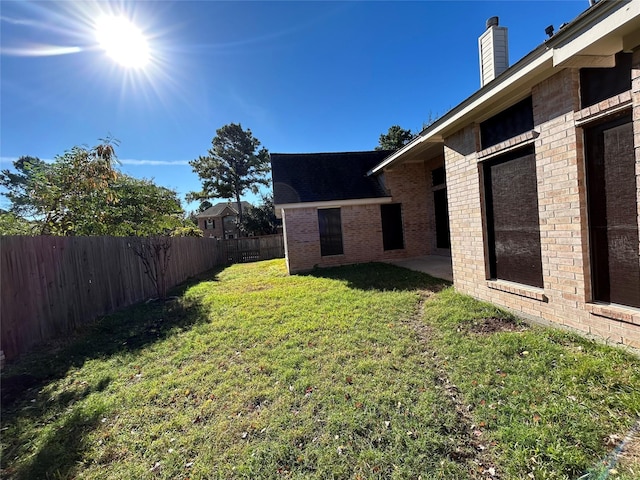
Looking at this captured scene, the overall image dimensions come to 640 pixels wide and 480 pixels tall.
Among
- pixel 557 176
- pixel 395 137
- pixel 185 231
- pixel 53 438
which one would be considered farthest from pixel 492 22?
pixel 395 137

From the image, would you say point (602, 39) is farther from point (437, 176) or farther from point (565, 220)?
point (437, 176)

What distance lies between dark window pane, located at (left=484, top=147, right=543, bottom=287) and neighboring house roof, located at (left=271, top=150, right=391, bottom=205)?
23.6ft

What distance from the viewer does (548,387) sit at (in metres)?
2.61

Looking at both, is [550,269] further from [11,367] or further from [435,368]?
[11,367]

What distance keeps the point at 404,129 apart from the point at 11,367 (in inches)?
1322

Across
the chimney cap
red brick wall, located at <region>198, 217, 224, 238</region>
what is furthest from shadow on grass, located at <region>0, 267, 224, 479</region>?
red brick wall, located at <region>198, 217, 224, 238</region>

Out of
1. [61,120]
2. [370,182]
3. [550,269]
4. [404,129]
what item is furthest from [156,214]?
[404,129]

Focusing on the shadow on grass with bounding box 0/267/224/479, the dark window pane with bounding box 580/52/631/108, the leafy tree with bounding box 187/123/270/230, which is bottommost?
the shadow on grass with bounding box 0/267/224/479

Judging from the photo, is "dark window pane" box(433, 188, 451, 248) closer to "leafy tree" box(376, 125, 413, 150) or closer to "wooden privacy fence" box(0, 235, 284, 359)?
"wooden privacy fence" box(0, 235, 284, 359)

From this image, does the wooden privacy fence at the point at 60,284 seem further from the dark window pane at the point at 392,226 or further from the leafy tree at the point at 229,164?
the leafy tree at the point at 229,164

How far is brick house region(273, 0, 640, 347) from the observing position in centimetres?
283

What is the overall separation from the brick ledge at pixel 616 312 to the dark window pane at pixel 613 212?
0.09 m

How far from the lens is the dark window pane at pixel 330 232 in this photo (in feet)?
38.7

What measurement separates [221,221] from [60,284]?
105 feet
